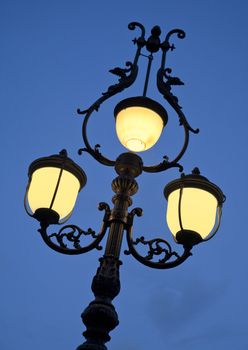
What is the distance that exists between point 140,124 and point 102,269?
1.37 m

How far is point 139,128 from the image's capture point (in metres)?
4.61

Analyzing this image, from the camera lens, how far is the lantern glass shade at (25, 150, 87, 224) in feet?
13.9

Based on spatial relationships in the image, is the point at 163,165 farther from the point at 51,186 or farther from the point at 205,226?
the point at 51,186

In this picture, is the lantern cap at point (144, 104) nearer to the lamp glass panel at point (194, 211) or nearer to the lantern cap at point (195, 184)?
the lantern cap at point (195, 184)

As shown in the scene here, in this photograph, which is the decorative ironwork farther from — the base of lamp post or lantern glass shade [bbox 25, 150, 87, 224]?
the base of lamp post

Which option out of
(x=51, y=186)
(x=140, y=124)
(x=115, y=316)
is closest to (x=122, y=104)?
Answer: (x=140, y=124)

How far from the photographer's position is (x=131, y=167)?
14.6 ft

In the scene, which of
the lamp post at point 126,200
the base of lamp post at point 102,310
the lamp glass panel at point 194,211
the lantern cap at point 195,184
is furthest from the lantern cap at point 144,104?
the base of lamp post at point 102,310

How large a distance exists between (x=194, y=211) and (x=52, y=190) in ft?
3.71

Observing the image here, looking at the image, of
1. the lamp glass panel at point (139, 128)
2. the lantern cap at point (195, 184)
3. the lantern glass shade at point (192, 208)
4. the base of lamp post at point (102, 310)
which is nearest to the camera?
the base of lamp post at point (102, 310)

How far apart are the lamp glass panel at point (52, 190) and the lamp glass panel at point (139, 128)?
0.60 metres

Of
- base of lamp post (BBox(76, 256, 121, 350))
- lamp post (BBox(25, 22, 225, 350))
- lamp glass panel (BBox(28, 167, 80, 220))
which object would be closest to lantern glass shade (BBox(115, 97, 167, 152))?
lamp post (BBox(25, 22, 225, 350))

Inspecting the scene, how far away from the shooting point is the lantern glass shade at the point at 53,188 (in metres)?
4.24

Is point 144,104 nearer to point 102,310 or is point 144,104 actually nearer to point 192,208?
point 192,208
